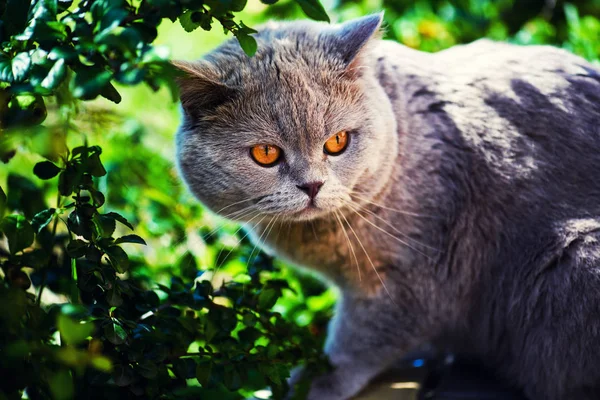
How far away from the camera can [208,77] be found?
1566 millimetres

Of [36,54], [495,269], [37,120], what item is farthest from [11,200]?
[495,269]

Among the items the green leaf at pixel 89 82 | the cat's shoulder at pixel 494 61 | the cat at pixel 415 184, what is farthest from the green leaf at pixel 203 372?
the cat's shoulder at pixel 494 61

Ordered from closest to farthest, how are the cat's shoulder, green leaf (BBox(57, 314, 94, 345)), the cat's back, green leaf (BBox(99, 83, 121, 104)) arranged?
green leaf (BBox(57, 314, 94, 345))
green leaf (BBox(99, 83, 121, 104))
the cat's back
the cat's shoulder

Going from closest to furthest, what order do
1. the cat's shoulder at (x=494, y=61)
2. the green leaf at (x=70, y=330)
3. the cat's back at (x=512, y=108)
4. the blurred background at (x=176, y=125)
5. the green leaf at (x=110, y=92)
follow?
the green leaf at (x=70, y=330), the green leaf at (x=110, y=92), the cat's back at (x=512, y=108), the cat's shoulder at (x=494, y=61), the blurred background at (x=176, y=125)

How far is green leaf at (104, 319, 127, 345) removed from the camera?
1.21 metres

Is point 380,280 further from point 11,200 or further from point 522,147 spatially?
point 11,200

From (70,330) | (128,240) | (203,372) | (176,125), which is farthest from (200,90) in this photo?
(176,125)

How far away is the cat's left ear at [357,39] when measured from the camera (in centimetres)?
165

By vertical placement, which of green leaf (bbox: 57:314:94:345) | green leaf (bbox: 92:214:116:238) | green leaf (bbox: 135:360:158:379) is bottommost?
green leaf (bbox: 135:360:158:379)

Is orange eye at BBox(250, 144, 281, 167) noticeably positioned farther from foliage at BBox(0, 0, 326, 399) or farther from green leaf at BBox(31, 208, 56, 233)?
green leaf at BBox(31, 208, 56, 233)

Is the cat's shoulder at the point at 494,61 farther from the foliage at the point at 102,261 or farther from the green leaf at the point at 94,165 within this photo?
the green leaf at the point at 94,165

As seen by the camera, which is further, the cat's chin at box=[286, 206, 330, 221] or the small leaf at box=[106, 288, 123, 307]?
the cat's chin at box=[286, 206, 330, 221]

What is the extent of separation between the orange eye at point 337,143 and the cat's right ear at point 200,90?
0.28 meters

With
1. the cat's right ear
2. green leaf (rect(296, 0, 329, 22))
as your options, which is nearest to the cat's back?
the cat's right ear
